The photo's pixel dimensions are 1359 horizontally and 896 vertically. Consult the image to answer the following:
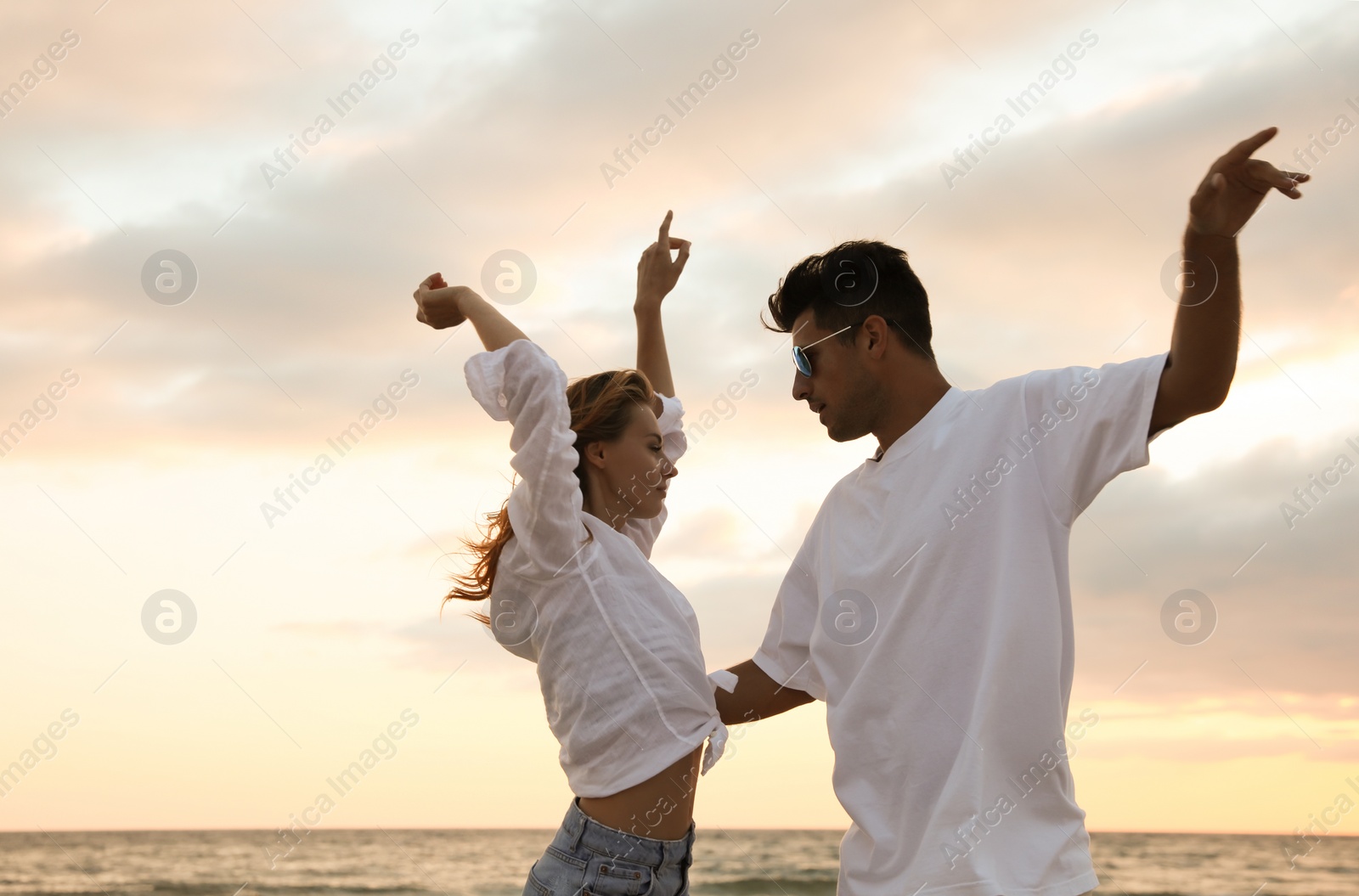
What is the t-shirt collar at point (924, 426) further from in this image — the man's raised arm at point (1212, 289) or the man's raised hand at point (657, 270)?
the man's raised hand at point (657, 270)

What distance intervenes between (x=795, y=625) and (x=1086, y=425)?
1.16 metres

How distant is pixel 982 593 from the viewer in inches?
108

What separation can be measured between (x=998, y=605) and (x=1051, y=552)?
0.70 ft

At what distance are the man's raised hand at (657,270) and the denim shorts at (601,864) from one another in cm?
202

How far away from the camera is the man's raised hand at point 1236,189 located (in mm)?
2295

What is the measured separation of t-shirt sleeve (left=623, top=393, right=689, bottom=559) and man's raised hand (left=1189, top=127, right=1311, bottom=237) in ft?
6.28

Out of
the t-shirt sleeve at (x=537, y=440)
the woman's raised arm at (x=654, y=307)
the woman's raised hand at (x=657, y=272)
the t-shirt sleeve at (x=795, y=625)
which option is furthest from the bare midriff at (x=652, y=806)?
the woman's raised hand at (x=657, y=272)

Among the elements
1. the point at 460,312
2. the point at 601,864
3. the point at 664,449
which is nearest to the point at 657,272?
the point at 664,449

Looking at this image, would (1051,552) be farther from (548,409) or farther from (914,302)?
(548,409)

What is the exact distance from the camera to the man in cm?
251

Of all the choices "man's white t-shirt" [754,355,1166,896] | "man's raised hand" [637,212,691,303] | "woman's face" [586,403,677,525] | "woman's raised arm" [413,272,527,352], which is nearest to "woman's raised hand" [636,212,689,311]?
"man's raised hand" [637,212,691,303]

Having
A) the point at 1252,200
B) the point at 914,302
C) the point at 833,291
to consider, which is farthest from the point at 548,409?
the point at 1252,200

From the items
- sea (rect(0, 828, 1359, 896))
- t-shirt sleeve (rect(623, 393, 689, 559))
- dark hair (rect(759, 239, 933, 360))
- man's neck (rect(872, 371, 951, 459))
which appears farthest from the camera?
sea (rect(0, 828, 1359, 896))

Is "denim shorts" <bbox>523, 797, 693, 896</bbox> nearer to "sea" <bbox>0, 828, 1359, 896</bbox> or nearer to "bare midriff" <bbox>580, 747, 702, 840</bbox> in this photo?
"bare midriff" <bbox>580, 747, 702, 840</bbox>
